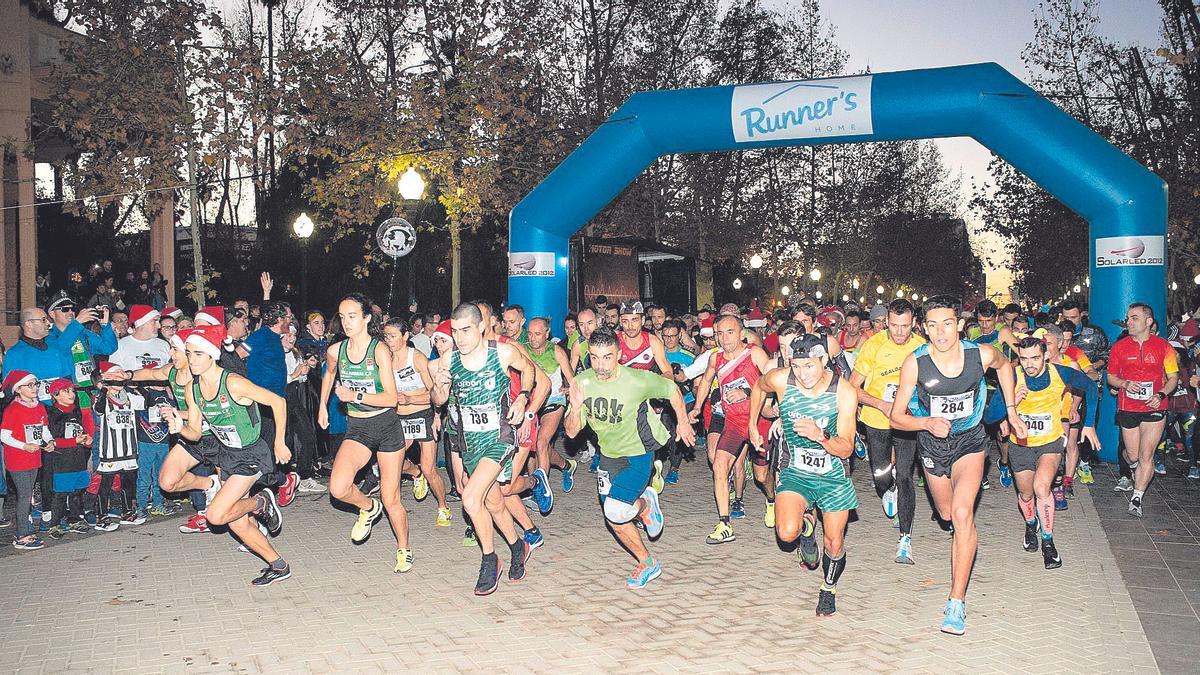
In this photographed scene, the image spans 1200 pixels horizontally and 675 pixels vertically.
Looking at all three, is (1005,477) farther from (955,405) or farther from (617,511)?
(617,511)

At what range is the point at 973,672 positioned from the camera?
522 centimetres

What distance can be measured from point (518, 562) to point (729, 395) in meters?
2.35

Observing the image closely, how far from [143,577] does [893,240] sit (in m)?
60.7

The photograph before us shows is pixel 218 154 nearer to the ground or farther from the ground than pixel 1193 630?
farther from the ground

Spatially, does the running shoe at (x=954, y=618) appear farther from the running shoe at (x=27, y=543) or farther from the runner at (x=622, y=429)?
the running shoe at (x=27, y=543)

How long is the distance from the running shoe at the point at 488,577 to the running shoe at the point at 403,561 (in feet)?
2.52

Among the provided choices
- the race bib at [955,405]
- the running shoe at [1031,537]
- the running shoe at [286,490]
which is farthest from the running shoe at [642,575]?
the running shoe at [286,490]

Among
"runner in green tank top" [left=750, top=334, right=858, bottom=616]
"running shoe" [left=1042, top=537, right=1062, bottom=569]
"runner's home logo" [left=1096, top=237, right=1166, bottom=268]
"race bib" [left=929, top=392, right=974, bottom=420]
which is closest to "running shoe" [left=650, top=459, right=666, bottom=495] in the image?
"runner in green tank top" [left=750, top=334, right=858, bottom=616]

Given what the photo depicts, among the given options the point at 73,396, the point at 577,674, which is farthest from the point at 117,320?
the point at 577,674

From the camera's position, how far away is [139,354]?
9250 millimetres

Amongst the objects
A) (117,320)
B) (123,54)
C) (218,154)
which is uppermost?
(123,54)

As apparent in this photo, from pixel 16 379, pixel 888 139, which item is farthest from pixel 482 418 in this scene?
pixel 888 139

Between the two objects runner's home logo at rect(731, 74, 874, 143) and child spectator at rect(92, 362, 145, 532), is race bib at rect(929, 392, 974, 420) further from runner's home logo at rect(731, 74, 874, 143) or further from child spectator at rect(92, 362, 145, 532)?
runner's home logo at rect(731, 74, 874, 143)

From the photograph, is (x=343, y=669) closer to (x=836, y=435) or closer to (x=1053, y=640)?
(x=836, y=435)
